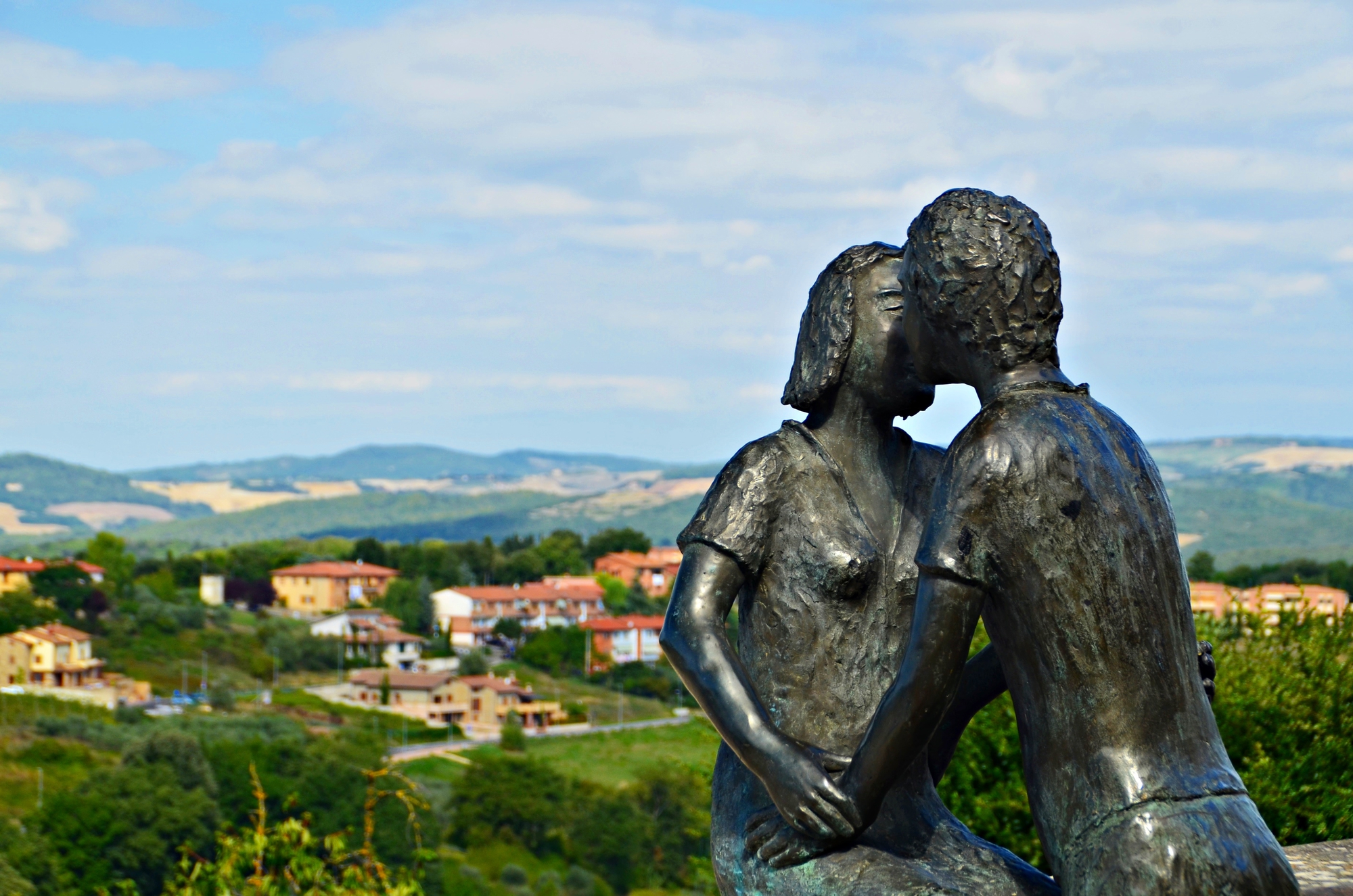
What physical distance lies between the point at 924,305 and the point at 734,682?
42.2 inches

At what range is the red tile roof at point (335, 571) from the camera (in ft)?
375

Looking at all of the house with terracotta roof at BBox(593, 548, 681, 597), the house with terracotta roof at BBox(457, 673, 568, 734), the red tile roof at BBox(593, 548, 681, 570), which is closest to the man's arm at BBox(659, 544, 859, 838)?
the house with terracotta roof at BBox(457, 673, 568, 734)

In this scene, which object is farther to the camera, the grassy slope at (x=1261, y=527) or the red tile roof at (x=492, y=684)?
the grassy slope at (x=1261, y=527)

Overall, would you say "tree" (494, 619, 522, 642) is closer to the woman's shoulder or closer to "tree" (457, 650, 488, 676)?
"tree" (457, 650, 488, 676)

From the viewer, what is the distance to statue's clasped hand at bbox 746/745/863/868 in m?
3.58

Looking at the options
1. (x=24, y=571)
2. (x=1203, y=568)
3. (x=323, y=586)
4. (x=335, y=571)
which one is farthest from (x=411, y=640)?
(x=1203, y=568)

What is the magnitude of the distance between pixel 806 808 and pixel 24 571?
340ft

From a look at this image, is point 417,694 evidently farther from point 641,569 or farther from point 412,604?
point 641,569

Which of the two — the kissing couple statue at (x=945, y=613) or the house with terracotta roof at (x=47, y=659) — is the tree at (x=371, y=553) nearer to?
the house with terracotta roof at (x=47, y=659)

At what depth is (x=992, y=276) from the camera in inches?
137

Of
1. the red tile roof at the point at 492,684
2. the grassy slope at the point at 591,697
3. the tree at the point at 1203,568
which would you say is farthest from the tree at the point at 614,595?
the tree at the point at 1203,568

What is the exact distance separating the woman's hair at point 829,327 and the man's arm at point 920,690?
0.77 m

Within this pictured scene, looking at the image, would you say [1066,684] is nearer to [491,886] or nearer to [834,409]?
[834,409]

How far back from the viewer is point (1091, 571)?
130 inches
